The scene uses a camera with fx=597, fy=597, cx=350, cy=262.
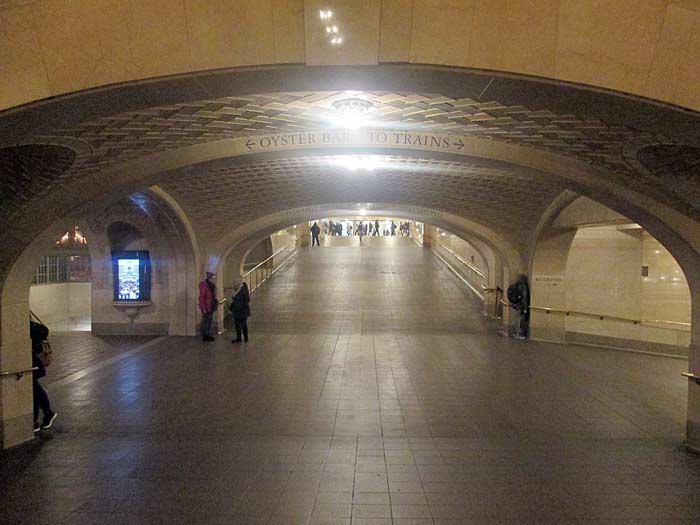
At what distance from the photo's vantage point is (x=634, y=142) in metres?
5.44

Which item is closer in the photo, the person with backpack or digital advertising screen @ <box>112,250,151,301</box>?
the person with backpack

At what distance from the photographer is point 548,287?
13.8 meters

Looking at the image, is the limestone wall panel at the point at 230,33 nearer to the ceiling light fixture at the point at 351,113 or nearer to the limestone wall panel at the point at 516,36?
the limestone wall panel at the point at 516,36

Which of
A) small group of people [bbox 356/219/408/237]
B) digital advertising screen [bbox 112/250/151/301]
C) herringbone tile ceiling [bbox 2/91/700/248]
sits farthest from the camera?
small group of people [bbox 356/219/408/237]

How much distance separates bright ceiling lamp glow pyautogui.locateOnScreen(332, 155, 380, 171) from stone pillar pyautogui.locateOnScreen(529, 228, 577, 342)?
5295mm

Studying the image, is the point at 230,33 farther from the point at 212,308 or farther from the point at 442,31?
the point at 212,308

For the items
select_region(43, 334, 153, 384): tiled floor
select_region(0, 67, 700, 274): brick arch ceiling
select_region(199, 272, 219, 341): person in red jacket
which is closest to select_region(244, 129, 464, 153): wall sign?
select_region(0, 67, 700, 274): brick arch ceiling

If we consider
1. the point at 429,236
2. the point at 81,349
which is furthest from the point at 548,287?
the point at 429,236

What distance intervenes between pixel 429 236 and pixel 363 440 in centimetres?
2695

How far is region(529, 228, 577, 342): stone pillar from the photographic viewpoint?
1359 cm

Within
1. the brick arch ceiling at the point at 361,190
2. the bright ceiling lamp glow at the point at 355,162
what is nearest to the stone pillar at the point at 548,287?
the brick arch ceiling at the point at 361,190

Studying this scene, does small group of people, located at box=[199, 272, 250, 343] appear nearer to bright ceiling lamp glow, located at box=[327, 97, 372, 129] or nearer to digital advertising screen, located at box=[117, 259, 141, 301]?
digital advertising screen, located at box=[117, 259, 141, 301]

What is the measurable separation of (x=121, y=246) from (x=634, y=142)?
460 inches

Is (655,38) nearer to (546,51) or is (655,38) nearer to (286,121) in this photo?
(546,51)
